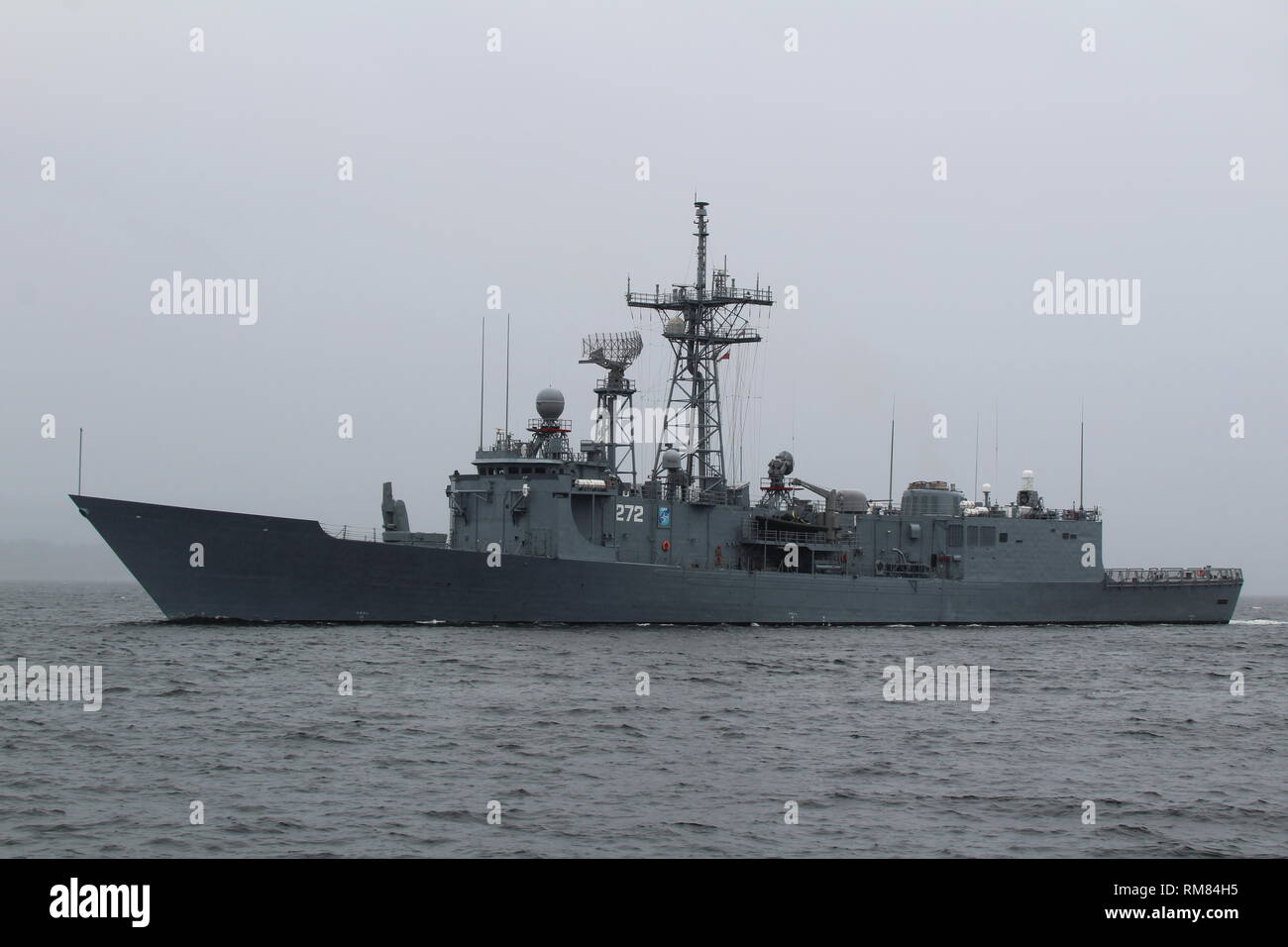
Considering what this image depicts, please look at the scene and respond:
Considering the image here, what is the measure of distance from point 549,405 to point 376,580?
7421 mm

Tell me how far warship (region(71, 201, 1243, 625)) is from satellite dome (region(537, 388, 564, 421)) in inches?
2.3

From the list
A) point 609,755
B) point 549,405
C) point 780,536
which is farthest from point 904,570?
point 609,755

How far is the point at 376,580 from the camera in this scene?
33625mm

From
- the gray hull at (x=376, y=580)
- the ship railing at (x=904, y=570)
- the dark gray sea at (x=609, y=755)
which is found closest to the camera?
the dark gray sea at (x=609, y=755)

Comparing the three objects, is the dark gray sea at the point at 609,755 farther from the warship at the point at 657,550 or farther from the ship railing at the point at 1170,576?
the ship railing at the point at 1170,576

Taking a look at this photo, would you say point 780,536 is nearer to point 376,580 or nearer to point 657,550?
point 657,550

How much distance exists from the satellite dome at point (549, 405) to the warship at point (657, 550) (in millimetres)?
58

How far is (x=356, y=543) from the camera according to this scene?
33.1 metres

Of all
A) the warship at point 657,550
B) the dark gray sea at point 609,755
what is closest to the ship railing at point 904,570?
the warship at point 657,550

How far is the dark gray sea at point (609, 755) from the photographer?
526 inches

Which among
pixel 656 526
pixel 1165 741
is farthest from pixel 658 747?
pixel 656 526

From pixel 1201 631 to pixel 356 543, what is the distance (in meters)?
32.7

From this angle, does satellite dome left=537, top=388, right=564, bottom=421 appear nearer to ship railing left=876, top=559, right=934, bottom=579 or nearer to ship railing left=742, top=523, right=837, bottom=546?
ship railing left=742, top=523, right=837, bottom=546
